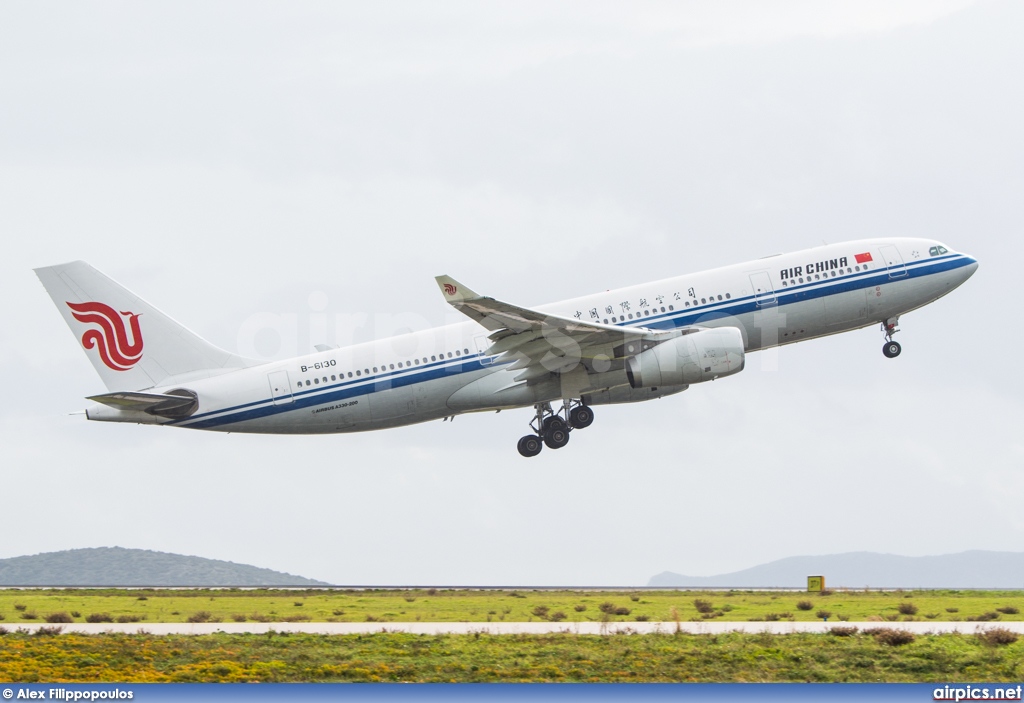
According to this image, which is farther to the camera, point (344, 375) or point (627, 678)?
point (344, 375)

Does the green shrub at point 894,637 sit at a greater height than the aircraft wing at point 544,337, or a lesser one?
lesser

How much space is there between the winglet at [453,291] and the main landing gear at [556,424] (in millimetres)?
7863

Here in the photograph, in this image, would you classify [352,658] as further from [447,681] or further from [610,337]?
[610,337]

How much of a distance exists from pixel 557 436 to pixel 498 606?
22.6 ft

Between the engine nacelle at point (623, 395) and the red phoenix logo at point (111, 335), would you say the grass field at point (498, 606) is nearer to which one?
the engine nacelle at point (623, 395)

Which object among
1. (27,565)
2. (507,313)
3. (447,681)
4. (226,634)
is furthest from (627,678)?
(27,565)

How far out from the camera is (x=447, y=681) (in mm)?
26625

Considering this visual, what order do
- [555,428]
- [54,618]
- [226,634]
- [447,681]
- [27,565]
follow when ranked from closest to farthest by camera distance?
[447,681], [226,634], [54,618], [555,428], [27,565]

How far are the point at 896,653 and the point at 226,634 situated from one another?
53.2 ft

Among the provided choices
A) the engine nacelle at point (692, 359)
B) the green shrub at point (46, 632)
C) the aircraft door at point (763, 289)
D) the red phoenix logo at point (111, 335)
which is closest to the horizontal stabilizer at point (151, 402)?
the red phoenix logo at point (111, 335)

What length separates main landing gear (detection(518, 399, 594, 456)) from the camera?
151 feet

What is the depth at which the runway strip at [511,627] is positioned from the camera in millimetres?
32656

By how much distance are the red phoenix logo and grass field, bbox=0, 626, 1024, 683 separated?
53.5 feet

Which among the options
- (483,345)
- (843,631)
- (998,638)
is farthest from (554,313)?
(998,638)
